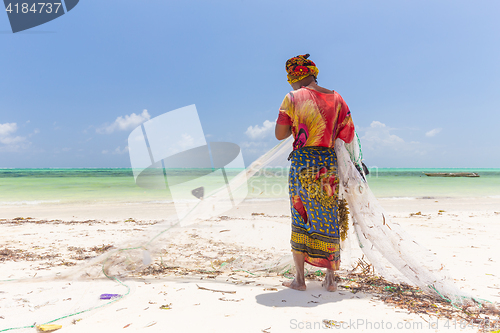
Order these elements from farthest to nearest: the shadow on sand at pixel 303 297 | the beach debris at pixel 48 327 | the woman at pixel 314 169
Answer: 1. the woman at pixel 314 169
2. the shadow on sand at pixel 303 297
3. the beach debris at pixel 48 327

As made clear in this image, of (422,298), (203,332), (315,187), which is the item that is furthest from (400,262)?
(203,332)

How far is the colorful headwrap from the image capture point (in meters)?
2.29

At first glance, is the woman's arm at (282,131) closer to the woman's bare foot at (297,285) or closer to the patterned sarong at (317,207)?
the patterned sarong at (317,207)

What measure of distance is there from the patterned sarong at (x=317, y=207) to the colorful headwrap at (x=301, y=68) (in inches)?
24.0

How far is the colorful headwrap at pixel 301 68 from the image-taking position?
229 centimetres

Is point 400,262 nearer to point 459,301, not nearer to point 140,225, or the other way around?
point 459,301

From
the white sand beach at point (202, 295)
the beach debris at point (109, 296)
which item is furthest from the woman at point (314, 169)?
the beach debris at point (109, 296)

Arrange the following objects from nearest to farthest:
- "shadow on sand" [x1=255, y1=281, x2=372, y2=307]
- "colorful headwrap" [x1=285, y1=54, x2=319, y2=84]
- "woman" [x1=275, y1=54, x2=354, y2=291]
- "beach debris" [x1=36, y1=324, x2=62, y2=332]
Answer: "beach debris" [x1=36, y1=324, x2=62, y2=332] < "shadow on sand" [x1=255, y1=281, x2=372, y2=307] < "woman" [x1=275, y1=54, x2=354, y2=291] < "colorful headwrap" [x1=285, y1=54, x2=319, y2=84]

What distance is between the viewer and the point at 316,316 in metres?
1.76

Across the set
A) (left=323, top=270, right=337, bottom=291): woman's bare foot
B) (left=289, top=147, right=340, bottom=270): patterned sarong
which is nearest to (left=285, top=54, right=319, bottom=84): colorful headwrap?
(left=289, top=147, right=340, bottom=270): patterned sarong

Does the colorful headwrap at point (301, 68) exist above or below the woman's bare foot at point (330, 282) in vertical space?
above

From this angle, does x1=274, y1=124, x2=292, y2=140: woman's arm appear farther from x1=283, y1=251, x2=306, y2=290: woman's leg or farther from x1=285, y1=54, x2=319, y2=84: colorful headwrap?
x1=283, y1=251, x2=306, y2=290: woman's leg

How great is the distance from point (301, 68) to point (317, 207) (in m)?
1.13

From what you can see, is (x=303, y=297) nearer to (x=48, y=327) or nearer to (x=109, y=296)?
(x=109, y=296)
